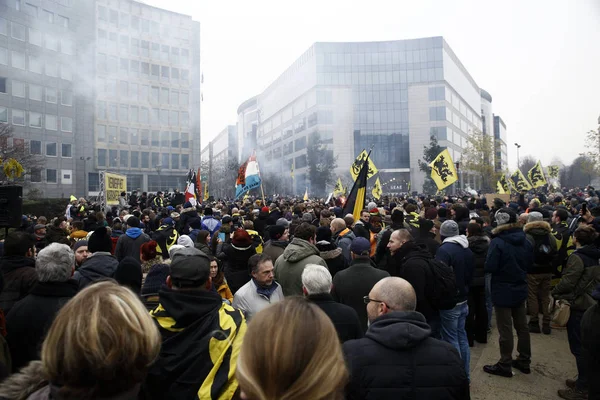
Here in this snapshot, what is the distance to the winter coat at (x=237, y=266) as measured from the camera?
18.6 feet

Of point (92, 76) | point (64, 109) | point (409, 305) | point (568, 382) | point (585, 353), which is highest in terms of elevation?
point (92, 76)

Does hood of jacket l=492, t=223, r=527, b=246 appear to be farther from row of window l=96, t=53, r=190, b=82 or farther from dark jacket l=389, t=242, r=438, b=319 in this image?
row of window l=96, t=53, r=190, b=82

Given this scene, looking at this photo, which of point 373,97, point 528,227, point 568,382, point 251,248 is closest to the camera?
point 568,382

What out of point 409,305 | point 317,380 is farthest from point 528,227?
point 317,380

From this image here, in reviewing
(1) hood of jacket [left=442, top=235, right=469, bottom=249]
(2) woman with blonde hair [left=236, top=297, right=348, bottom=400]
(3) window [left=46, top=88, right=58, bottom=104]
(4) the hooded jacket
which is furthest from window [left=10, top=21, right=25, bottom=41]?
(2) woman with blonde hair [left=236, top=297, right=348, bottom=400]

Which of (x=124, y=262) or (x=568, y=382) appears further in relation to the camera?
(x=568, y=382)

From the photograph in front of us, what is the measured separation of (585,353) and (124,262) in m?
4.56

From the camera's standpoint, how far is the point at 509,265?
18.8 ft

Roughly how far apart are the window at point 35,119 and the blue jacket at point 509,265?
54859mm

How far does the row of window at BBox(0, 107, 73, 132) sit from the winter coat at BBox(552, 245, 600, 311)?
54.3m

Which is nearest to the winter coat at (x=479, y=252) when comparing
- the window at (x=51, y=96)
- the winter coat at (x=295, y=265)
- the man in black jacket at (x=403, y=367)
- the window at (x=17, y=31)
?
the winter coat at (x=295, y=265)

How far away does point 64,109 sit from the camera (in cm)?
5066

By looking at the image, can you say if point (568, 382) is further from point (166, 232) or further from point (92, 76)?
point (92, 76)

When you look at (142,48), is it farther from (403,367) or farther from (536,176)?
(403,367)
